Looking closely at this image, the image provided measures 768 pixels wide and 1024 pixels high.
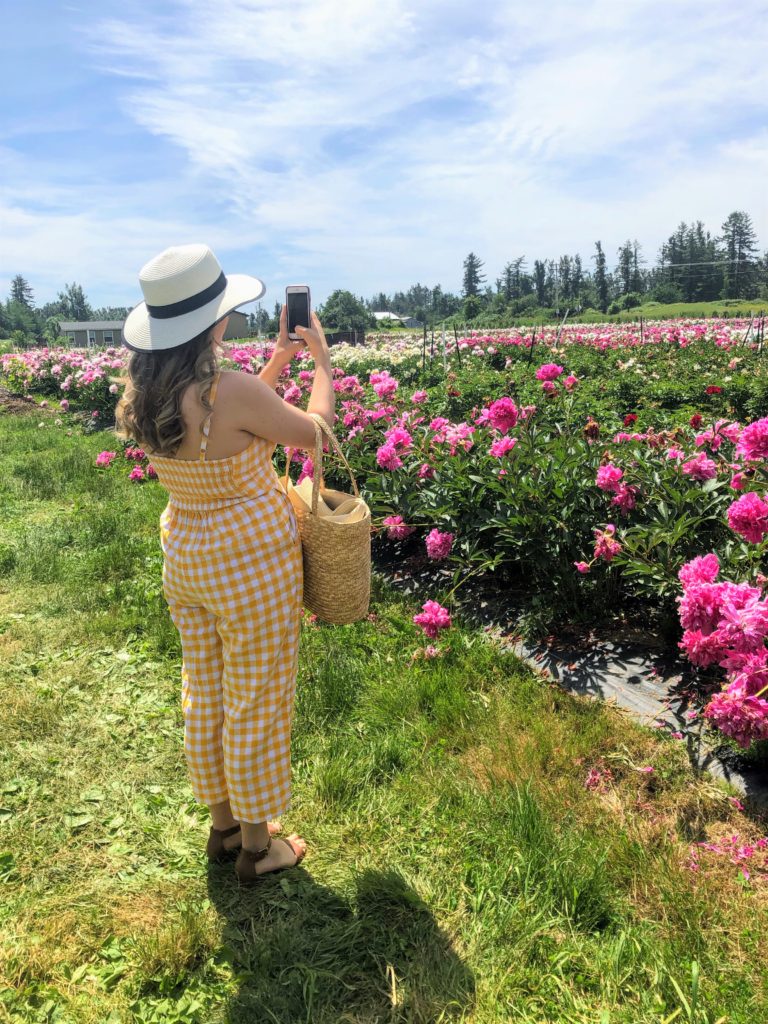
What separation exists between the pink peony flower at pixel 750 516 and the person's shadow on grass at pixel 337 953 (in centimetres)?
151

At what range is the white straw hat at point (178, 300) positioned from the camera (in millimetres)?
1745

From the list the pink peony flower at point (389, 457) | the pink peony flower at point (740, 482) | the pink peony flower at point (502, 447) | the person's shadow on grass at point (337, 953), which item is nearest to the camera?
the person's shadow on grass at point (337, 953)

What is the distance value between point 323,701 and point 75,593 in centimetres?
220

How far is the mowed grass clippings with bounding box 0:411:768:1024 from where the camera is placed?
173cm

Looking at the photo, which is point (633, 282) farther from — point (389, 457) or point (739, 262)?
point (389, 457)

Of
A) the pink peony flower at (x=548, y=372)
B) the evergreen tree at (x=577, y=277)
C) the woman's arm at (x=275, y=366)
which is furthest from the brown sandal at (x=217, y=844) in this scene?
the evergreen tree at (x=577, y=277)

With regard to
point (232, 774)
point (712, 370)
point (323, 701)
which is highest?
point (712, 370)

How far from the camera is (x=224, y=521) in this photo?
1.87 metres

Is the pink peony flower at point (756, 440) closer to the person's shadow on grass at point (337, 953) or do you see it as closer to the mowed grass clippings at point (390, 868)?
the mowed grass clippings at point (390, 868)

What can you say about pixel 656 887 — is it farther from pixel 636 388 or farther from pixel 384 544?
pixel 636 388

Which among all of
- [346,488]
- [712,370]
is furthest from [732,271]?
[346,488]

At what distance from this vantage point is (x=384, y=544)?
4516 mm

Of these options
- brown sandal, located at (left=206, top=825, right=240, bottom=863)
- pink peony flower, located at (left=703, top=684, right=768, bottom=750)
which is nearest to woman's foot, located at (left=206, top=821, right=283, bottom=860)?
brown sandal, located at (left=206, top=825, right=240, bottom=863)

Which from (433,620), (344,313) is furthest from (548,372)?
(344,313)
